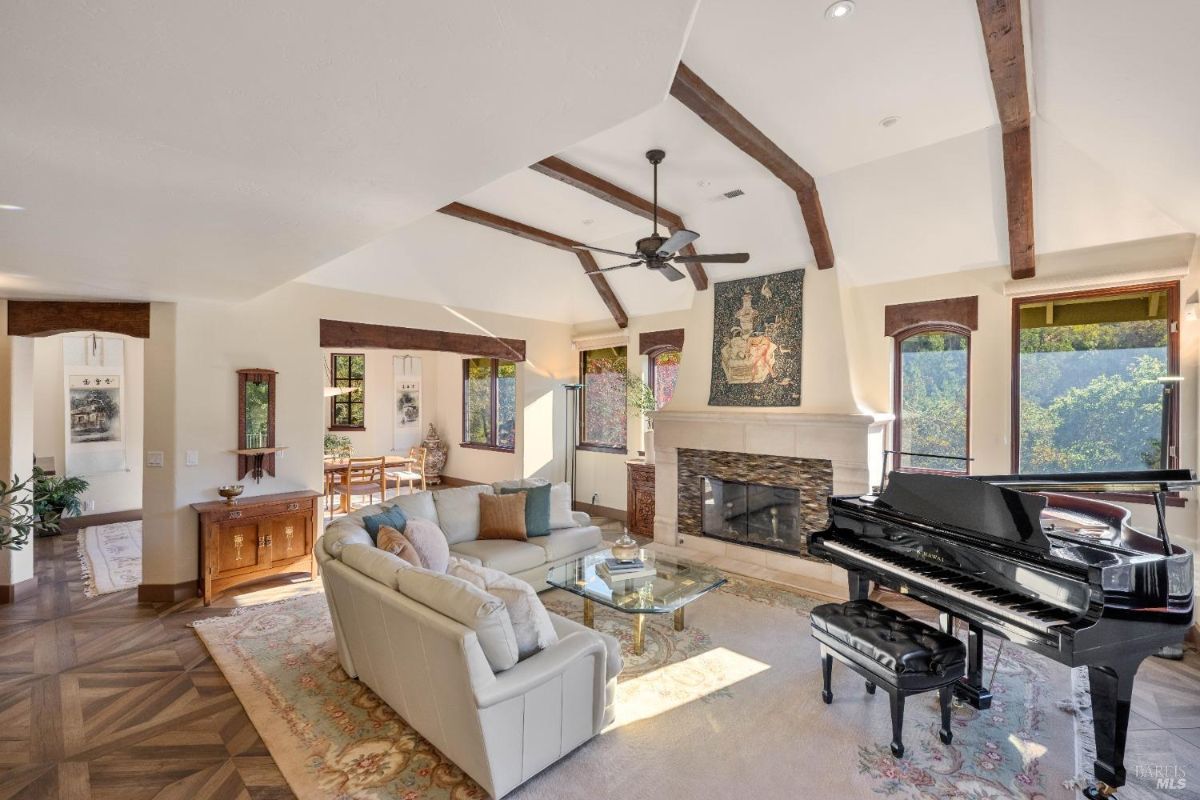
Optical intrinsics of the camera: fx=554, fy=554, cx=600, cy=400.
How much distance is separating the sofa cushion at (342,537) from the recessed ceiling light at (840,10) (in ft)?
12.2

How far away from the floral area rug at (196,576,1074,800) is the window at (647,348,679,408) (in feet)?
12.5

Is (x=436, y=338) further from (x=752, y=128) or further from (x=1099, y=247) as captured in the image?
(x=1099, y=247)

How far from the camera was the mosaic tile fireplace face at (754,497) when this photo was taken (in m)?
5.29

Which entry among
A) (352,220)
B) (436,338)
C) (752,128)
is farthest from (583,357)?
(352,220)

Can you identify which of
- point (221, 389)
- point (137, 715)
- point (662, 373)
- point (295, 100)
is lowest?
point (137, 715)

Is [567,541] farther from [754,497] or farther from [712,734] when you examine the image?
[712,734]

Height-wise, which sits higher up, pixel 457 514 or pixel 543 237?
pixel 543 237

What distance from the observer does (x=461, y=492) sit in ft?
16.3

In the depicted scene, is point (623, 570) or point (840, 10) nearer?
point (840, 10)

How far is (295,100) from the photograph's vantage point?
5.12 feet

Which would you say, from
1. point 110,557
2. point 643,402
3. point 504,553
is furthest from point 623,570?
point 110,557

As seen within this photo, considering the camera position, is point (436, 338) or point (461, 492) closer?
point (461, 492)

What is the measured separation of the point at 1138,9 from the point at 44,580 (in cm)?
838

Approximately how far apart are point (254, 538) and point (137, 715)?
75.5 inches
